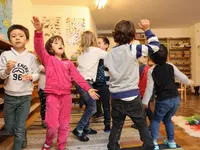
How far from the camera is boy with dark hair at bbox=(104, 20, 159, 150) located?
132 cm

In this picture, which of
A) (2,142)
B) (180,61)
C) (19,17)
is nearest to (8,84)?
(2,142)

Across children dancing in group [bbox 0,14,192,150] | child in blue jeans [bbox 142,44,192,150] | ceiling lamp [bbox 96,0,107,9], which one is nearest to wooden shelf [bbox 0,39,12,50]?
children dancing in group [bbox 0,14,192,150]

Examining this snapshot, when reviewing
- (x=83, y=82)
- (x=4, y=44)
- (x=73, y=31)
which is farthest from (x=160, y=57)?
(x=73, y=31)

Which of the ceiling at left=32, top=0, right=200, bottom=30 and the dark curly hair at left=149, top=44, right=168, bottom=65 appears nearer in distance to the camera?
the dark curly hair at left=149, top=44, right=168, bottom=65

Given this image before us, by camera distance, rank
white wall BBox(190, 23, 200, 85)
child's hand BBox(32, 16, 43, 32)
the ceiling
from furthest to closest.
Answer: white wall BBox(190, 23, 200, 85), the ceiling, child's hand BBox(32, 16, 43, 32)

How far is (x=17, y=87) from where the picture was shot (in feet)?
4.65

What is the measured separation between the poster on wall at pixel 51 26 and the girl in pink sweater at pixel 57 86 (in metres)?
2.70

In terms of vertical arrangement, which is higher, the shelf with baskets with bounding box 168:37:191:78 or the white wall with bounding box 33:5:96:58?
the white wall with bounding box 33:5:96:58

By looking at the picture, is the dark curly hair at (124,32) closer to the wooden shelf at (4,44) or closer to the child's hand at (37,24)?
the child's hand at (37,24)

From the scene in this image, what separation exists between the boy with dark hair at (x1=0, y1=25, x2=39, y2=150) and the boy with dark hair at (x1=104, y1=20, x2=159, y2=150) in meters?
0.63

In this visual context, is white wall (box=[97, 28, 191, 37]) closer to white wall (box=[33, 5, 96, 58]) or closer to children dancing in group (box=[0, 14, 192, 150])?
white wall (box=[33, 5, 96, 58])

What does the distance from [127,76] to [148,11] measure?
3910 millimetres

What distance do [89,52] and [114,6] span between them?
2778 mm

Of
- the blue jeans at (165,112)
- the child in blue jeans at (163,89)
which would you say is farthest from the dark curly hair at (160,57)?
the blue jeans at (165,112)
